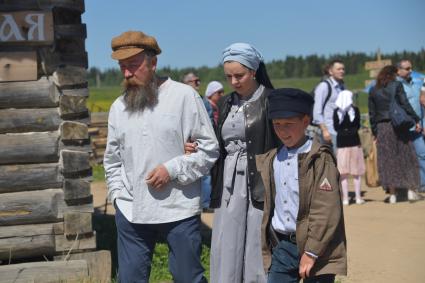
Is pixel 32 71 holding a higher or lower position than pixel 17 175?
higher

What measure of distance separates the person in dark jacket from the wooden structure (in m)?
5.03

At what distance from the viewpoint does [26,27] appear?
5.75 meters

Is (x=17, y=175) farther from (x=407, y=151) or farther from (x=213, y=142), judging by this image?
(x=407, y=151)

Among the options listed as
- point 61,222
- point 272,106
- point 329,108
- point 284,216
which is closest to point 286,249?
point 284,216

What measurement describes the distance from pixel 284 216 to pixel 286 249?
6.8 inches

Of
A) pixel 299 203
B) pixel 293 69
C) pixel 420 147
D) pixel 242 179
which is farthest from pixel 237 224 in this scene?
pixel 293 69

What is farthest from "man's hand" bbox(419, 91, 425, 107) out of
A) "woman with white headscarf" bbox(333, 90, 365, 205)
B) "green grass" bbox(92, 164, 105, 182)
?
"green grass" bbox(92, 164, 105, 182)

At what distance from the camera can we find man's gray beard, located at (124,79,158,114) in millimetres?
4137

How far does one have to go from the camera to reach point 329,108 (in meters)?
9.72

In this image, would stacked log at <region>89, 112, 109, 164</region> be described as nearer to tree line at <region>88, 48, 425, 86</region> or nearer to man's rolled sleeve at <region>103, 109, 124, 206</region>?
man's rolled sleeve at <region>103, 109, 124, 206</region>

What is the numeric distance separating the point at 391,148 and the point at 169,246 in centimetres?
630

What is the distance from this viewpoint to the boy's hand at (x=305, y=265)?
3.51 m

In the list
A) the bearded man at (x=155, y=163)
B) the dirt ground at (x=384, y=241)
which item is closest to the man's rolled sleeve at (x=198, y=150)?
the bearded man at (x=155, y=163)

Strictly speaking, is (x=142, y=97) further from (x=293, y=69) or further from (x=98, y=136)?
(x=293, y=69)
